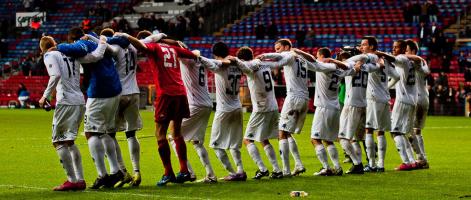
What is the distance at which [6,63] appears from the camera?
5284cm

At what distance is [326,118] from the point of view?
1606cm

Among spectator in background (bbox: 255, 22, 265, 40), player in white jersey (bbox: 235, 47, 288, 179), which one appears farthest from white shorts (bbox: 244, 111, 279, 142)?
spectator in background (bbox: 255, 22, 265, 40)

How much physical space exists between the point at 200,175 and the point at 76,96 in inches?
128

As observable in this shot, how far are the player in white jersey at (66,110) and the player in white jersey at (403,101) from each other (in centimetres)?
614

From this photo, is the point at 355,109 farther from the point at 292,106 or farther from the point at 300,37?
the point at 300,37

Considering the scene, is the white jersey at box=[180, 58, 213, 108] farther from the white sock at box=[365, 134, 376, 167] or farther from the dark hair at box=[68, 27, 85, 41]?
the white sock at box=[365, 134, 376, 167]

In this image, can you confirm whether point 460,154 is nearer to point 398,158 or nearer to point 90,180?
point 398,158

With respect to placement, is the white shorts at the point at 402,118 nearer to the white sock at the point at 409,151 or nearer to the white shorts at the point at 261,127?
the white sock at the point at 409,151

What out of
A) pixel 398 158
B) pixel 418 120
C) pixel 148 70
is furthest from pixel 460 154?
pixel 148 70

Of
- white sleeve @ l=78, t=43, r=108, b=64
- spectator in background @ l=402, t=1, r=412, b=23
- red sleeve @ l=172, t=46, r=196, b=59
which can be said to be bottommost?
spectator in background @ l=402, t=1, r=412, b=23

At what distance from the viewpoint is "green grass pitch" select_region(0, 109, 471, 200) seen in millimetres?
13141

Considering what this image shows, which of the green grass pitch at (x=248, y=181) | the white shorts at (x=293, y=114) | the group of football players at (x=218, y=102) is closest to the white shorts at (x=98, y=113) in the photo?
the group of football players at (x=218, y=102)

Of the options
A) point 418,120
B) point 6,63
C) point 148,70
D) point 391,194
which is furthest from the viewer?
point 6,63

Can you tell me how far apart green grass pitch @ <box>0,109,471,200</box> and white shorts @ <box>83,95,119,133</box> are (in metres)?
0.86
